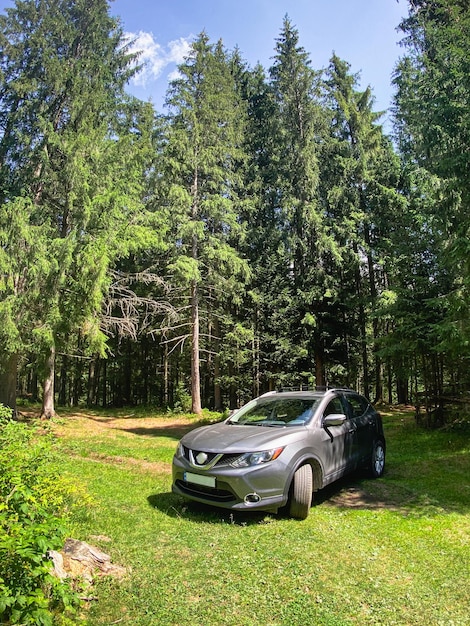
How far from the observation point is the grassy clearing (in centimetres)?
294

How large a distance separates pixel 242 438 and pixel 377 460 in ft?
10.7

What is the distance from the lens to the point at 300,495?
15.1ft

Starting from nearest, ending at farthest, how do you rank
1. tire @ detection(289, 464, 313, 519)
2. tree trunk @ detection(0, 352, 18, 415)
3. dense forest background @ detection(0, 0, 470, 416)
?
tire @ detection(289, 464, 313, 519) → dense forest background @ detection(0, 0, 470, 416) → tree trunk @ detection(0, 352, 18, 415)

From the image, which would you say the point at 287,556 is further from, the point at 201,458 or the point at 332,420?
the point at 332,420

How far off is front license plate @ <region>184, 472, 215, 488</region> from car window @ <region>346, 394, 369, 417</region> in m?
2.83

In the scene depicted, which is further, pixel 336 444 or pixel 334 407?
pixel 334 407

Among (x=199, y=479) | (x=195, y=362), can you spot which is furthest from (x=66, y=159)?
(x=199, y=479)

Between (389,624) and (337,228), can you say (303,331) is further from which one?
(389,624)

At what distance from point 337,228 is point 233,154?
6.16 metres

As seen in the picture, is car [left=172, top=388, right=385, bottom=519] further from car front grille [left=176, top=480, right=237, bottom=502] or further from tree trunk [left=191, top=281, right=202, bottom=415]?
tree trunk [left=191, top=281, right=202, bottom=415]

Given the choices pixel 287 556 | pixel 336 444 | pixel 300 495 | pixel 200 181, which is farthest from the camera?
pixel 200 181

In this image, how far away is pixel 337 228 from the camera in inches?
779

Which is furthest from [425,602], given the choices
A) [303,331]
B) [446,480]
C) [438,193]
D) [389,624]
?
[303,331]

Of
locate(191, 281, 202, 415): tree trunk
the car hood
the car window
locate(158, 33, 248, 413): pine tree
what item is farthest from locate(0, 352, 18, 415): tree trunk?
the car window
